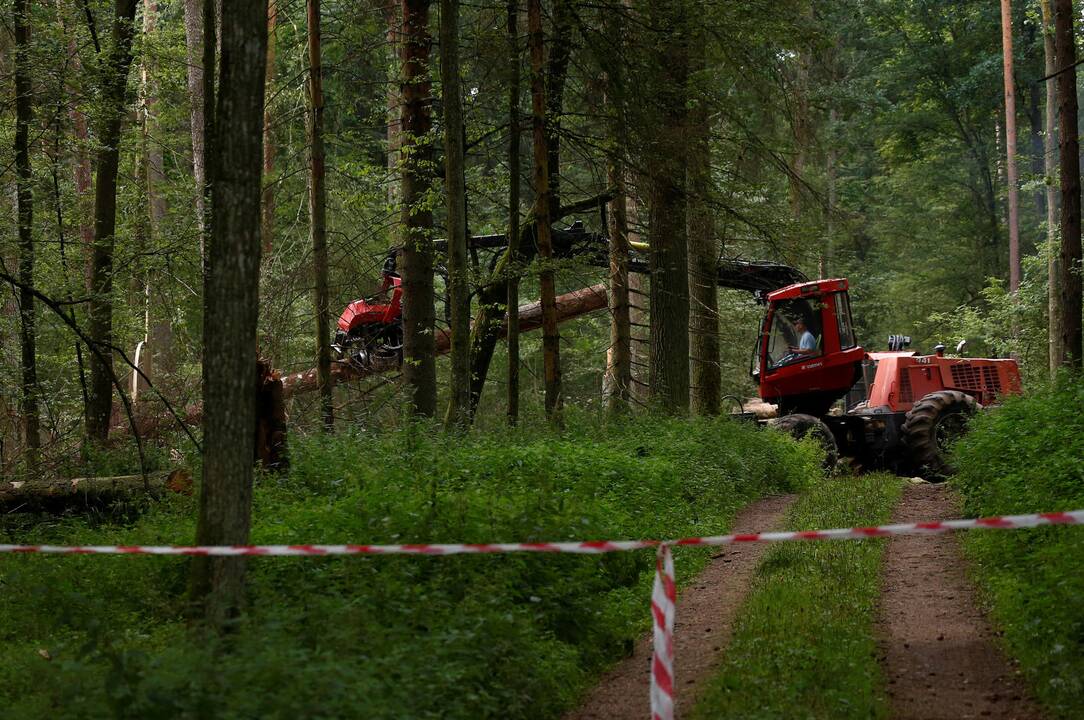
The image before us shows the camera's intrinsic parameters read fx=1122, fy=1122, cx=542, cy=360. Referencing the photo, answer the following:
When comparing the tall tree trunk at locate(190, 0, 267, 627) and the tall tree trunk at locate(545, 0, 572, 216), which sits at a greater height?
the tall tree trunk at locate(545, 0, 572, 216)

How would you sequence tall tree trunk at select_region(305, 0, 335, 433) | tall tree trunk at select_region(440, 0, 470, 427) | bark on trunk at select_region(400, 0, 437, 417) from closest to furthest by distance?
tall tree trunk at select_region(440, 0, 470, 427), bark on trunk at select_region(400, 0, 437, 417), tall tree trunk at select_region(305, 0, 335, 433)

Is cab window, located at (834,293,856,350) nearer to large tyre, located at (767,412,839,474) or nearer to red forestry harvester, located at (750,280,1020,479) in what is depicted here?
red forestry harvester, located at (750,280,1020,479)

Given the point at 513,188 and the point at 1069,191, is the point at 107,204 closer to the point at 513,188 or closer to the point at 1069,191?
the point at 513,188

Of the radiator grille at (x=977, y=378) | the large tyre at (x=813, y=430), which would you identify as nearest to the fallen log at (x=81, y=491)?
the large tyre at (x=813, y=430)

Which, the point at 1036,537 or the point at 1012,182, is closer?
the point at 1036,537

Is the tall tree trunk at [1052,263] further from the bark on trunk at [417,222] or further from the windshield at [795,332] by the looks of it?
the bark on trunk at [417,222]

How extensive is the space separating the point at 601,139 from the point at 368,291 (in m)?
7.34

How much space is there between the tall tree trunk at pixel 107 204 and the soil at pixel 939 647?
31.8ft

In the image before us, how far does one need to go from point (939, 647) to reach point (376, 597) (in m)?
3.93

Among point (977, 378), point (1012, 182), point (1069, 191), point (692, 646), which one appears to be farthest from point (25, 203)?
point (1012, 182)

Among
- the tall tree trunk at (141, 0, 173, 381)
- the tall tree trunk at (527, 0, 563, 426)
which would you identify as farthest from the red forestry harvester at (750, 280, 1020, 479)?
the tall tree trunk at (141, 0, 173, 381)

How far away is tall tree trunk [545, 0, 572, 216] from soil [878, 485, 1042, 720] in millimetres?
7905

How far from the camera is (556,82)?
17.5 m

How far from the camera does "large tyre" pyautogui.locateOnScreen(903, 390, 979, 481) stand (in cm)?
1981
